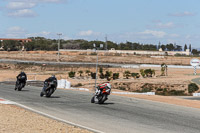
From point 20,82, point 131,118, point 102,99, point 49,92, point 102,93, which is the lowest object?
point 131,118

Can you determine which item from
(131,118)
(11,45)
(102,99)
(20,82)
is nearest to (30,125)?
(131,118)

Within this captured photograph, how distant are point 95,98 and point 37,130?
965cm

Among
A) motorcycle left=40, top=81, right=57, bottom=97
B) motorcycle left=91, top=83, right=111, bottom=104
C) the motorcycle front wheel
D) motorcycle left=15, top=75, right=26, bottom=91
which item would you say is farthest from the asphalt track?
motorcycle left=15, top=75, right=26, bottom=91

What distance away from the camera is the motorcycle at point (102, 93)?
19.8m

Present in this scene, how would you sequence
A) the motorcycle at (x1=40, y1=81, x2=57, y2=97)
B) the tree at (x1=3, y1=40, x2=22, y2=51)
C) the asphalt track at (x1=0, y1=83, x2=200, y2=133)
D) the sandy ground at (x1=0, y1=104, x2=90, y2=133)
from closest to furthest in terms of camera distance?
the sandy ground at (x1=0, y1=104, x2=90, y2=133), the asphalt track at (x1=0, y1=83, x2=200, y2=133), the motorcycle at (x1=40, y1=81, x2=57, y2=97), the tree at (x1=3, y1=40, x2=22, y2=51)

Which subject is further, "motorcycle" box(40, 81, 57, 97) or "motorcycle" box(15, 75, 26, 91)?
"motorcycle" box(15, 75, 26, 91)

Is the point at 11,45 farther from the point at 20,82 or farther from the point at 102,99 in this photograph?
the point at 102,99

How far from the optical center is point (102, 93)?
20.0 m

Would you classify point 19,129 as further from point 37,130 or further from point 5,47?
point 5,47

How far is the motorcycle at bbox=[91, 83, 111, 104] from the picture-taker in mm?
19781

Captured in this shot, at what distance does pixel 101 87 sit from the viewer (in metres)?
19.8

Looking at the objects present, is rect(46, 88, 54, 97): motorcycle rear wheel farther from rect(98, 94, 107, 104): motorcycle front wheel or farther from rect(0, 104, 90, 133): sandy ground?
rect(0, 104, 90, 133): sandy ground

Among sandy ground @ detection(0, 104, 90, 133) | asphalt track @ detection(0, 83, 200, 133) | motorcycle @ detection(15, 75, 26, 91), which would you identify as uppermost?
motorcycle @ detection(15, 75, 26, 91)

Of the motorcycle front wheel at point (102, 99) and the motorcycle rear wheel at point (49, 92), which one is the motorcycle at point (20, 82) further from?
the motorcycle front wheel at point (102, 99)
